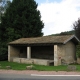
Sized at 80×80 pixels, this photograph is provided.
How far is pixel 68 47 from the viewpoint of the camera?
29969mm

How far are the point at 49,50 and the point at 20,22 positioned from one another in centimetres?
1055

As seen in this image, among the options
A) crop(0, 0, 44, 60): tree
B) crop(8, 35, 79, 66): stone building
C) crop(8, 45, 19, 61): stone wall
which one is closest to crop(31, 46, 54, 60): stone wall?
crop(8, 35, 79, 66): stone building

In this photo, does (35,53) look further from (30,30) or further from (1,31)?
(1,31)

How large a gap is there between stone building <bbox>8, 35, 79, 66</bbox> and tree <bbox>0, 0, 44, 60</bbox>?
473cm

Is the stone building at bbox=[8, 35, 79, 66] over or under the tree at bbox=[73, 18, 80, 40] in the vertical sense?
under

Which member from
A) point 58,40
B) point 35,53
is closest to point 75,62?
point 58,40

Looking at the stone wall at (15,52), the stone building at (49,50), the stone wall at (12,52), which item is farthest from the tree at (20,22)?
the stone building at (49,50)

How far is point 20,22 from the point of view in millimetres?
41375

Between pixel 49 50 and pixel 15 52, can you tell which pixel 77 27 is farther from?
pixel 15 52

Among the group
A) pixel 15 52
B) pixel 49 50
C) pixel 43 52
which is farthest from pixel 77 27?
pixel 15 52

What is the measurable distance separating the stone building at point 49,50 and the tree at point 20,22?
4.73 meters

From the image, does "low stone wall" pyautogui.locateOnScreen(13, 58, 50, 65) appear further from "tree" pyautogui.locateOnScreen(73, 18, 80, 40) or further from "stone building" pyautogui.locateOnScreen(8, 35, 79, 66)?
"tree" pyautogui.locateOnScreen(73, 18, 80, 40)

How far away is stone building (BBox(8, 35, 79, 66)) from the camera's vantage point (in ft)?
92.0

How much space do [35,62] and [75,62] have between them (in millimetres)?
5749
